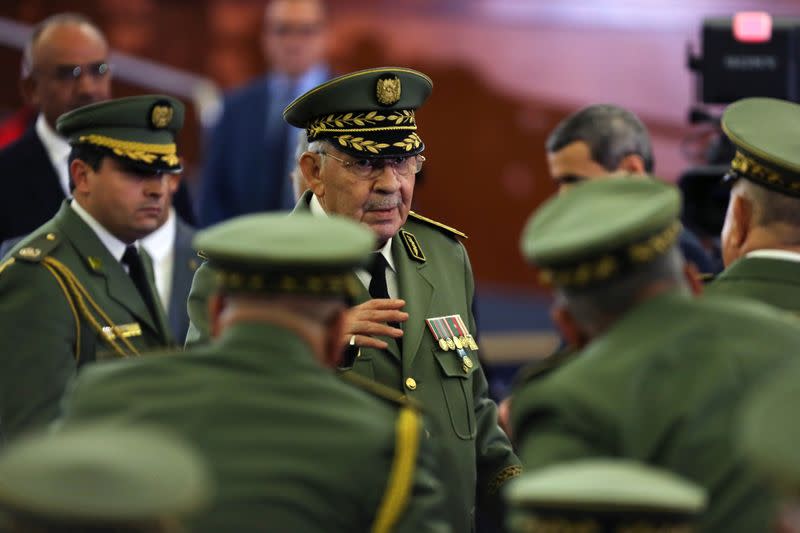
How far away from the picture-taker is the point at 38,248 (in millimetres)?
4242

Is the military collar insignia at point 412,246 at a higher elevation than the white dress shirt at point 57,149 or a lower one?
higher

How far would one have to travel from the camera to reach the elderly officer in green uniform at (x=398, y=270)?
3.86 meters

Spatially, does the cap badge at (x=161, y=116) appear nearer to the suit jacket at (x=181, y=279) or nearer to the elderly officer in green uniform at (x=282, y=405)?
the suit jacket at (x=181, y=279)

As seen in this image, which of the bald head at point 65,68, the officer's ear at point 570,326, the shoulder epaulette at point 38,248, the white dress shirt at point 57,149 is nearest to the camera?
the officer's ear at point 570,326

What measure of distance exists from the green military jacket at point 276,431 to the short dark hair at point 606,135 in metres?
2.03

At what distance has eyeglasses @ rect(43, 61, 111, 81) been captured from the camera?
5.85m

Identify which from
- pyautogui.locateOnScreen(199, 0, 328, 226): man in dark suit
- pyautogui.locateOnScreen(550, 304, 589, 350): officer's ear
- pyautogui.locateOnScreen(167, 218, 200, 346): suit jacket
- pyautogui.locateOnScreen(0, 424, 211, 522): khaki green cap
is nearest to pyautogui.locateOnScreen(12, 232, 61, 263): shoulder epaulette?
pyautogui.locateOnScreen(167, 218, 200, 346): suit jacket

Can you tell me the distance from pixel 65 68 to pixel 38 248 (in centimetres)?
179

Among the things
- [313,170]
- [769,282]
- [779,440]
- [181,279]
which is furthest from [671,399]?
[181,279]

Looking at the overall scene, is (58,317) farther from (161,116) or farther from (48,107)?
(48,107)

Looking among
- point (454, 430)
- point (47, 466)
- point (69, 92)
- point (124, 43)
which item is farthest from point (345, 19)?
point (47, 466)

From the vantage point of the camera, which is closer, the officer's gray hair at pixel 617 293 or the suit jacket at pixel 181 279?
the officer's gray hair at pixel 617 293

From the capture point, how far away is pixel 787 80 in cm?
586

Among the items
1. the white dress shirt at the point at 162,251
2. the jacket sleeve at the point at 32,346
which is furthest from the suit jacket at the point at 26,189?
the jacket sleeve at the point at 32,346
